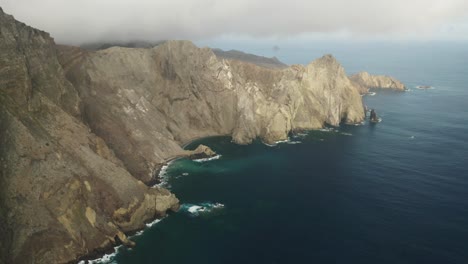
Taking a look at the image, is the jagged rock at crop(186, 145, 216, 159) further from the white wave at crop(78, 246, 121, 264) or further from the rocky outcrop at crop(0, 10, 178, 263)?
the white wave at crop(78, 246, 121, 264)

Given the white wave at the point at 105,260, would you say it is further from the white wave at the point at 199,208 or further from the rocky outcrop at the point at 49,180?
the white wave at the point at 199,208

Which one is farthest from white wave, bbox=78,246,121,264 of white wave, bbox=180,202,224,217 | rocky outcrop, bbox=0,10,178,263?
white wave, bbox=180,202,224,217

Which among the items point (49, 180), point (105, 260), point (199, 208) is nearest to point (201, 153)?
point (199, 208)

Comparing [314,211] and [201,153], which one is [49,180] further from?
[201,153]

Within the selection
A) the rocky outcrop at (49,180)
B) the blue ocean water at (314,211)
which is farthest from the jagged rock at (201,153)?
the rocky outcrop at (49,180)

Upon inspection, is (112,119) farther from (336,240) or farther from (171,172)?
(336,240)

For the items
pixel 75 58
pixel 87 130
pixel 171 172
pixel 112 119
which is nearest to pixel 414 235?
pixel 171 172

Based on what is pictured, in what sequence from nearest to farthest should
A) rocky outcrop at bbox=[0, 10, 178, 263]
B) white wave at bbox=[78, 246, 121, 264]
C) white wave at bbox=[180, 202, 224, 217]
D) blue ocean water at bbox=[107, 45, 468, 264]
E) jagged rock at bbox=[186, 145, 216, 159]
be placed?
rocky outcrop at bbox=[0, 10, 178, 263], white wave at bbox=[78, 246, 121, 264], blue ocean water at bbox=[107, 45, 468, 264], white wave at bbox=[180, 202, 224, 217], jagged rock at bbox=[186, 145, 216, 159]

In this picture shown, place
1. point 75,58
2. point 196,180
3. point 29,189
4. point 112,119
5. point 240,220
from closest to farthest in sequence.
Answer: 1. point 29,189
2. point 240,220
3. point 196,180
4. point 112,119
5. point 75,58

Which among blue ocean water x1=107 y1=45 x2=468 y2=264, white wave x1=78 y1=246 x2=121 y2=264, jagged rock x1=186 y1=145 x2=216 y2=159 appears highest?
jagged rock x1=186 y1=145 x2=216 y2=159
